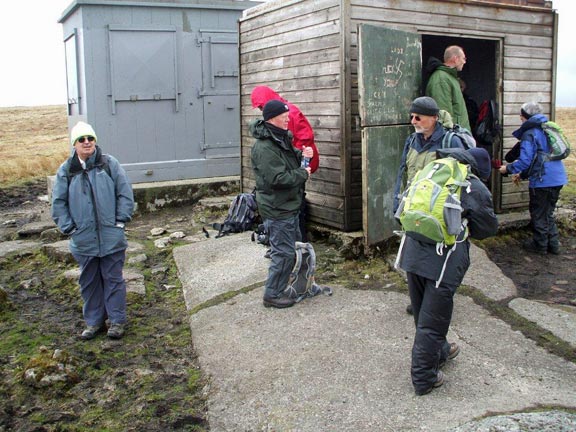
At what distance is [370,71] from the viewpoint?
6.67 meters

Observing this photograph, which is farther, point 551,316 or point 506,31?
point 506,31

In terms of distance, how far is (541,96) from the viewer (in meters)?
9.06

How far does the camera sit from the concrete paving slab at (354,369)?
3.99m

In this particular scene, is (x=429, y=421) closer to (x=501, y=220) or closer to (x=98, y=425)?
(x=98, y=425)

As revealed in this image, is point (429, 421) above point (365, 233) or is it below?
below

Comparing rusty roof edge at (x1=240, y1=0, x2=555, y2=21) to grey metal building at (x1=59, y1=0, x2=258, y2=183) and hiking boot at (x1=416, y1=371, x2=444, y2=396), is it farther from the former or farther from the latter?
hiking boot at (x1=416, y1=371, x2=444, y2=396)

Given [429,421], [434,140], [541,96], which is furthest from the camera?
[541,96]

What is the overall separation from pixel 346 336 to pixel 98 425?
6.74 feet

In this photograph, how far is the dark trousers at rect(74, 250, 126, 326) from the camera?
5.56 meters

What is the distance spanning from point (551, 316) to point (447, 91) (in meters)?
2.83

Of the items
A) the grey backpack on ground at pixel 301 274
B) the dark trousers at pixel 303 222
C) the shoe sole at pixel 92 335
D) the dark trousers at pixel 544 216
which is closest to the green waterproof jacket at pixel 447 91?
the dark trousers at pixel 544 216

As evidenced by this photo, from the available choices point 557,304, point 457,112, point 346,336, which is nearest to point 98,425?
point 346,336

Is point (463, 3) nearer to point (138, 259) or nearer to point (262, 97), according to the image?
point (262, 97)

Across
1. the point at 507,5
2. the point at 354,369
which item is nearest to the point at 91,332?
the point at 354,369
